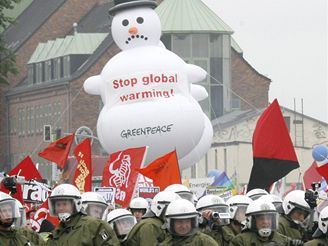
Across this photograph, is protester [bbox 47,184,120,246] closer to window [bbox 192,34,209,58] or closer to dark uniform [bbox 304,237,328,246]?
dark uniform [bbox 304,237,328,246]

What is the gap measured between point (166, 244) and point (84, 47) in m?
72.8

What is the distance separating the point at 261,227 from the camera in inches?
619

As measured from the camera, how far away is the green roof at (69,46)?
3430 inches

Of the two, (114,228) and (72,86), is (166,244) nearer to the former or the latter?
(114,228)

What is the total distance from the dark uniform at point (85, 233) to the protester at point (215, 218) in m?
2.01

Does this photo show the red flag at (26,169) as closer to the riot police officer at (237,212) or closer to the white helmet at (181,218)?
the riot police officer at (237,212)

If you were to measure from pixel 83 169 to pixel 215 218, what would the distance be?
23.5 feet

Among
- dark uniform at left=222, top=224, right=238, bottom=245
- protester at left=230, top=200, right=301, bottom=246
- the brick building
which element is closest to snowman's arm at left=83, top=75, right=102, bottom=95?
dark uniform at left=222, top=224, right=238, bottom=245

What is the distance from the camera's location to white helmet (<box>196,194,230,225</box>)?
18.0 m

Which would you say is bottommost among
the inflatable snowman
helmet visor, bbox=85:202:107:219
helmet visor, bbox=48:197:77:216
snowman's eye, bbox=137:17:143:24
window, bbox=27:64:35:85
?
helmet visor, bbox=85:202:107:219

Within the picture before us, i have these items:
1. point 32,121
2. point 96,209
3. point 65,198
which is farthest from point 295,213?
point 32,121

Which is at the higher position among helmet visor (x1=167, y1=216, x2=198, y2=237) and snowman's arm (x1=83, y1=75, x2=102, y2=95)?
snowman's arm (x1=83, y1=75, x2=102, y2=95)

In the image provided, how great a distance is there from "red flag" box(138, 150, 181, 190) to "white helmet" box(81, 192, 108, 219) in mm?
5564

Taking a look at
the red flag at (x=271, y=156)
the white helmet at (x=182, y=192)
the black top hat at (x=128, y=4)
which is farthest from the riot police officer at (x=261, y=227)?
the black top hat at (x=128, y=4)
